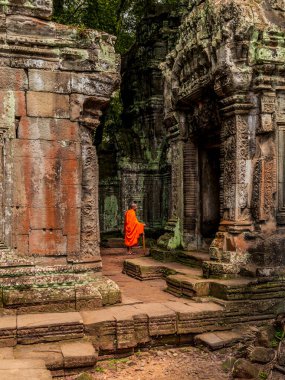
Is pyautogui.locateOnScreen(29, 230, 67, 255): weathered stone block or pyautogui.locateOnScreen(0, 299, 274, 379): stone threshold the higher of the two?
pyautogui.locateOnScreen(29, 230, 67, 255): weathered stone block

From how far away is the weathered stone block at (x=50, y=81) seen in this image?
6402 mm

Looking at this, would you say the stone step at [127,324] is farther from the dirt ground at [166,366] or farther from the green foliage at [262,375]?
the green foliage at [262,375]

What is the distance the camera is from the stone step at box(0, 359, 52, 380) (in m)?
4.38

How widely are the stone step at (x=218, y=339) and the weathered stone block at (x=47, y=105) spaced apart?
3.51 metres

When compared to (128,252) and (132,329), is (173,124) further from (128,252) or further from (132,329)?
(132,329)

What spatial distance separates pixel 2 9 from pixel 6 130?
5.23 ft

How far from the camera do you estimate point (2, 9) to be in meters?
6.27

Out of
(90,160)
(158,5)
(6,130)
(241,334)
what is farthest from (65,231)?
(158,5)

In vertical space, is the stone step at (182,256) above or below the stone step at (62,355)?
above

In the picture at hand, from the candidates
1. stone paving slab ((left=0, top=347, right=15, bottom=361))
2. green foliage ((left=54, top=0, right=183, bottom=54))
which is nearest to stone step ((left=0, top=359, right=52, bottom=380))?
stone paving slab ((left=0, top=347, right=15, bottom=361))

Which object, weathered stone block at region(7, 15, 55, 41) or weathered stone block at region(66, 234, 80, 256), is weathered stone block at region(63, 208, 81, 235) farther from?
weathered stone block at region(7, 15, 55, 41)

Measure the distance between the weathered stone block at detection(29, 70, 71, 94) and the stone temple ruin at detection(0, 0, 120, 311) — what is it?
13mm

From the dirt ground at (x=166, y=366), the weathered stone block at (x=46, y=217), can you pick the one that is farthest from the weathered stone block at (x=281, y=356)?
the weathered stone block at (x=46, y=217)

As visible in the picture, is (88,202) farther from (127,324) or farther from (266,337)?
(266,337)
